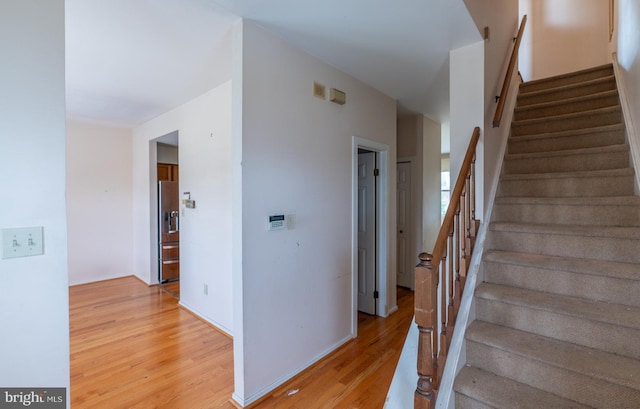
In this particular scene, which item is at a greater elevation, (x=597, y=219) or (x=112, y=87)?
(x=112, y=87)

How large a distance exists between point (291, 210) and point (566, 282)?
1.87 m

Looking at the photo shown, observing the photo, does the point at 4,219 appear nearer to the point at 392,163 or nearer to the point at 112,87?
the point at 112,87

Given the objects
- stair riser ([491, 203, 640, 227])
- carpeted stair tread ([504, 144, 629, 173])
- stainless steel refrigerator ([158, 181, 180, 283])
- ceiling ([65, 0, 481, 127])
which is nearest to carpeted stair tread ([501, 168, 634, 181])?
carpeted stair tread ([504, 144, 629, 173])

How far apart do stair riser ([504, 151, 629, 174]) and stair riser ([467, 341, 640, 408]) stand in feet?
5.74

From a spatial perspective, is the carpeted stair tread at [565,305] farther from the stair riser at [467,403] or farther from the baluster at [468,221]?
the stair riser at [467,403]

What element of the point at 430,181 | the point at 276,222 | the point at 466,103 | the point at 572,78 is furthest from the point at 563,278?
the point at 430,181

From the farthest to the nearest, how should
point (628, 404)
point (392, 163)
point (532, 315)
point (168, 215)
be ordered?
point (168, 215), point (392, 163), point (532, 315), point (628, 404)

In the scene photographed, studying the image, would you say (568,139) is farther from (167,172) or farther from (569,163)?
(167,172)

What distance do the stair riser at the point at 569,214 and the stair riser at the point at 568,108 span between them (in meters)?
1.39

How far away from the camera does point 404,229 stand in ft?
14.7

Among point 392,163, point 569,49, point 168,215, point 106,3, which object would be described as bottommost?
point 168,215

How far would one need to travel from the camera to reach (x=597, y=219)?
198 centimetres

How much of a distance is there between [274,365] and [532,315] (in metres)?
1.75

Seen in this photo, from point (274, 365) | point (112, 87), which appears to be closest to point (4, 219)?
point (274, 365)
